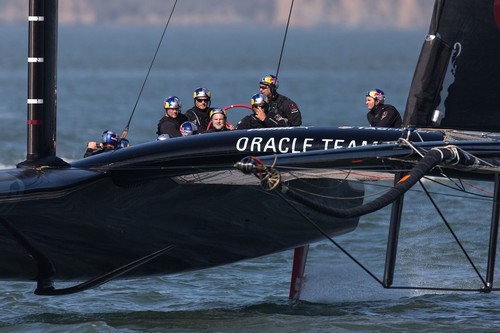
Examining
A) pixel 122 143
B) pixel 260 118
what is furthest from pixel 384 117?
pixel 122 143

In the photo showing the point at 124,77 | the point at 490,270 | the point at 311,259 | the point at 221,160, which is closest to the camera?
the point at 221,160

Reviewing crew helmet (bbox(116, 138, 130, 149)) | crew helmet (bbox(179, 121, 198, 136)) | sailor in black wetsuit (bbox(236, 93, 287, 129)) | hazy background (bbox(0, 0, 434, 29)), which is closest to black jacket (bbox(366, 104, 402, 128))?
sailor in black wetsuit (bbox(236, 93, 287, 129))

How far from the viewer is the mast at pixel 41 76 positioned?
999cm

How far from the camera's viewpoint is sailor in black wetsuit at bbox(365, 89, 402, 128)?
11.8m

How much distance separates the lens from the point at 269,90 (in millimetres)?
12406

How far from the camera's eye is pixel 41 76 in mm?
10016

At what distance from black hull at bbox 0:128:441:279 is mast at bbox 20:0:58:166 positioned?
29cm

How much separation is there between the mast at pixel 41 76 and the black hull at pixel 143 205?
288 mm

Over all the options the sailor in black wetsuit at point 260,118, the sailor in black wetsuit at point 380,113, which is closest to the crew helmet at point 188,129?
the sailor in black wetsuit at point 260,118

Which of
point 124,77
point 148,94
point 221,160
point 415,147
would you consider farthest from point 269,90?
point 124,77

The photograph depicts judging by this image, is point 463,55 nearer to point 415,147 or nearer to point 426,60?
point 426,60

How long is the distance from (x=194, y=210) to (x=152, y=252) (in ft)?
1.81

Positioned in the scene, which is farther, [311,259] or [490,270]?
[311,259]

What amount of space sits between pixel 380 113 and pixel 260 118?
1.19 metres
